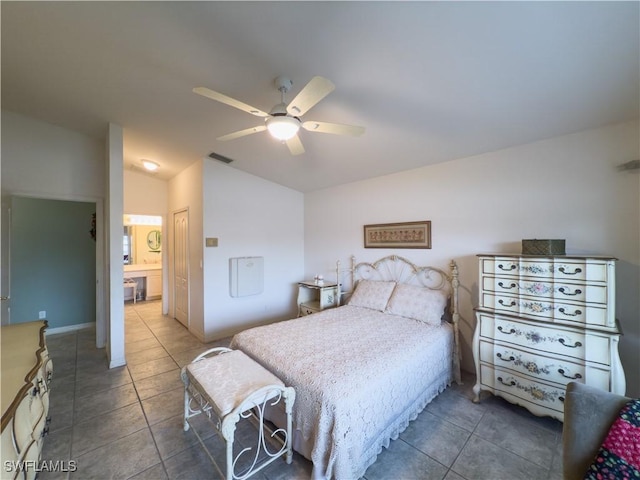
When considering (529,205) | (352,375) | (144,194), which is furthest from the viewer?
(144,194)

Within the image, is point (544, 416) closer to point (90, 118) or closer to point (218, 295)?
point (218, 295)

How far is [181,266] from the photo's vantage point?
15.7 ft

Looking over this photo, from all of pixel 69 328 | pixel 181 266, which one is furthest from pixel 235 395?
pixel 69 328

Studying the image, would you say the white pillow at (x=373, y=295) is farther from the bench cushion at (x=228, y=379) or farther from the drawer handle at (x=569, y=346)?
the bench cushion at (x=228, y=379)

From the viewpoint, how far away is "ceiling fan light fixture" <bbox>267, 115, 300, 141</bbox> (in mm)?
1849

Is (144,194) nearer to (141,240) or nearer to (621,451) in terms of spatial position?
(141,240)

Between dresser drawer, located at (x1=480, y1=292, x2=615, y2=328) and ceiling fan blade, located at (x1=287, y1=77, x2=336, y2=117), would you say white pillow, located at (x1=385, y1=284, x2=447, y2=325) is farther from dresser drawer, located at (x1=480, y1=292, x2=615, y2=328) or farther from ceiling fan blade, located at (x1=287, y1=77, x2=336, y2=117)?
ceiling fan blade, located at (x1=287, y1=77, x2=336, y2=117)

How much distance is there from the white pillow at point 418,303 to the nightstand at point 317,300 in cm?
112

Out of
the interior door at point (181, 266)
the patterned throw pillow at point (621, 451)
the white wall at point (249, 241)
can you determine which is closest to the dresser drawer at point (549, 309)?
the patterned throw pillow at point (621, 451)

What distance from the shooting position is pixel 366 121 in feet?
8.26

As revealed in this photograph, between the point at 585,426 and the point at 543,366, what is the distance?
44.7 inches

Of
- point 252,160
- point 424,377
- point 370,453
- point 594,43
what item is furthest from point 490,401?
point 252,160

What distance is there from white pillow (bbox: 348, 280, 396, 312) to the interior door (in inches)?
119

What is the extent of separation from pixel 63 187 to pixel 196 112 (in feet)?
8.66
